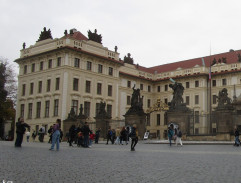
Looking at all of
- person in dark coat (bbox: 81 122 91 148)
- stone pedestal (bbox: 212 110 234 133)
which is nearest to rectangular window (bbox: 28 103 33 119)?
stone pedestal (bbox: 212 110 234 133)

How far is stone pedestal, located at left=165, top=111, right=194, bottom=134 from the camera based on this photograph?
3023 cm

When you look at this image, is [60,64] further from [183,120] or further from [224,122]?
[224,122]

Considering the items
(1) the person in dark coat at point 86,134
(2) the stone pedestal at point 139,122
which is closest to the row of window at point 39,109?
(2) the stone pedestal at point 139,122

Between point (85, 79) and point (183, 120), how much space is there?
24.8 m

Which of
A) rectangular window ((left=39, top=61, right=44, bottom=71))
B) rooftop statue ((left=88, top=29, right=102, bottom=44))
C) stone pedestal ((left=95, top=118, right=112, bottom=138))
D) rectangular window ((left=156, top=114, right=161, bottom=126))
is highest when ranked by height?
rooftop statue ((left=88, top=29, right=102, bottom=44))

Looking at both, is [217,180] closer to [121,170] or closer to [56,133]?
[121,170]

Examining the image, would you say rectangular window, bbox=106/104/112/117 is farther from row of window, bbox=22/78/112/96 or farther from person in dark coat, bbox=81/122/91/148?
person in dark coat, bbox=81/122/91/148

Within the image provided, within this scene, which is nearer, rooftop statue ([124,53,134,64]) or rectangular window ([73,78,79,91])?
rectangular window ([73,78,79,91])

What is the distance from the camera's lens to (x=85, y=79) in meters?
52.3

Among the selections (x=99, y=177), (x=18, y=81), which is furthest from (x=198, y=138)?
(x=18, y=81)

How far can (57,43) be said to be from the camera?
5147cm

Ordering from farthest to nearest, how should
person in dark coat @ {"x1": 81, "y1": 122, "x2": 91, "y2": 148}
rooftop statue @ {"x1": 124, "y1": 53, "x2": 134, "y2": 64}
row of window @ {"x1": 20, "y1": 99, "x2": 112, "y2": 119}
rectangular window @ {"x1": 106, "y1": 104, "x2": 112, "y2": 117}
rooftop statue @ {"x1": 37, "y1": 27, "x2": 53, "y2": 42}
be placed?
rooftop statue @ {"x1": 124, "y1": 53, "x2": 134, "y2": 64} → rooftop statue @ {"x1": 37, "y1": 27, "x2": 53, "y2": 42} → rectangular window @ {"x1": 106, "y1": 104, "x2": 112, "y2": 117} → row of window @ {"x1": 20, "y1": 99, "x2": 112, "y2": 119} → person in dark coat @ {"x1": 81, "y1": 122, "x2": 91, "y2": 148}

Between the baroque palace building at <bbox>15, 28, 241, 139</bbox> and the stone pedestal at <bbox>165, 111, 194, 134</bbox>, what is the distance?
15.0 m

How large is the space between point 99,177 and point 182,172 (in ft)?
7.08
